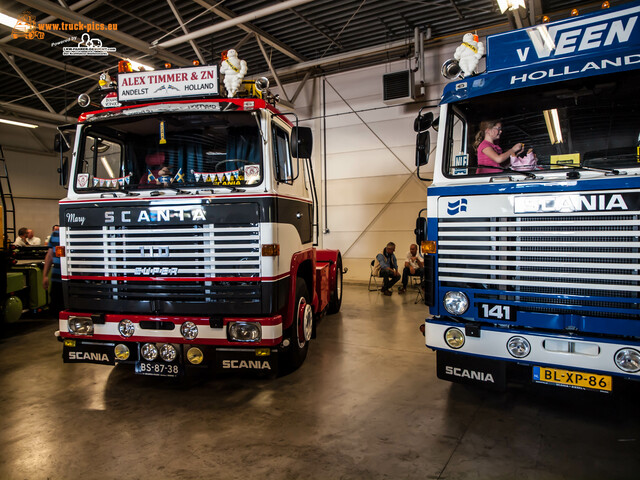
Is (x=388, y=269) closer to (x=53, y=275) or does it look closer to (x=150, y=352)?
(x=150, y=352)

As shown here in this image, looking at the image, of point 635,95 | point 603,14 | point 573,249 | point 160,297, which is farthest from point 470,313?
point 160,297

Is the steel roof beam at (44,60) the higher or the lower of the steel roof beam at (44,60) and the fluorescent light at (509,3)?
the higher

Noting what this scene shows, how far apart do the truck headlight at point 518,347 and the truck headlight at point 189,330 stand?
262 centimetres

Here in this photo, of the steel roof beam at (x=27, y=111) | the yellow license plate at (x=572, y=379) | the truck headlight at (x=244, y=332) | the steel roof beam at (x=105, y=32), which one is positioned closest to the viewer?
the yellow license plate at (x=572, y=379)

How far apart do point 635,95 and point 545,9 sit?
7.20m

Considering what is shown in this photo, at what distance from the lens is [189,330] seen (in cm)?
371

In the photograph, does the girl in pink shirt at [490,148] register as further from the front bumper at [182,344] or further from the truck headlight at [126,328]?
the truck headlight at [126,328]

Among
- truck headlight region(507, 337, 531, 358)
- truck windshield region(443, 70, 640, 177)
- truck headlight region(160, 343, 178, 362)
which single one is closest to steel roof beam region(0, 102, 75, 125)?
truck headlight region(160, 343, 178, 362)

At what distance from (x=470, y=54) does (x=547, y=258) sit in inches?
72.9

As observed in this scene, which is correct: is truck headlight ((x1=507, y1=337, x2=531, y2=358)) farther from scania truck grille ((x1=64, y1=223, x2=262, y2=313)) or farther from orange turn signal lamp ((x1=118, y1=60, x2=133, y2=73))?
orange turn signal lamp ((x1=118, y1=60, x2=133, y2=73))

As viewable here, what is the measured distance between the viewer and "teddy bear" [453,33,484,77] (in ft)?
11.6

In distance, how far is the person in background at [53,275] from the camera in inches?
265

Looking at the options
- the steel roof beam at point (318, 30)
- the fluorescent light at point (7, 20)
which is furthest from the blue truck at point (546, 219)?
the fluorescent light at point (7, 20)

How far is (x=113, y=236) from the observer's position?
387cm
